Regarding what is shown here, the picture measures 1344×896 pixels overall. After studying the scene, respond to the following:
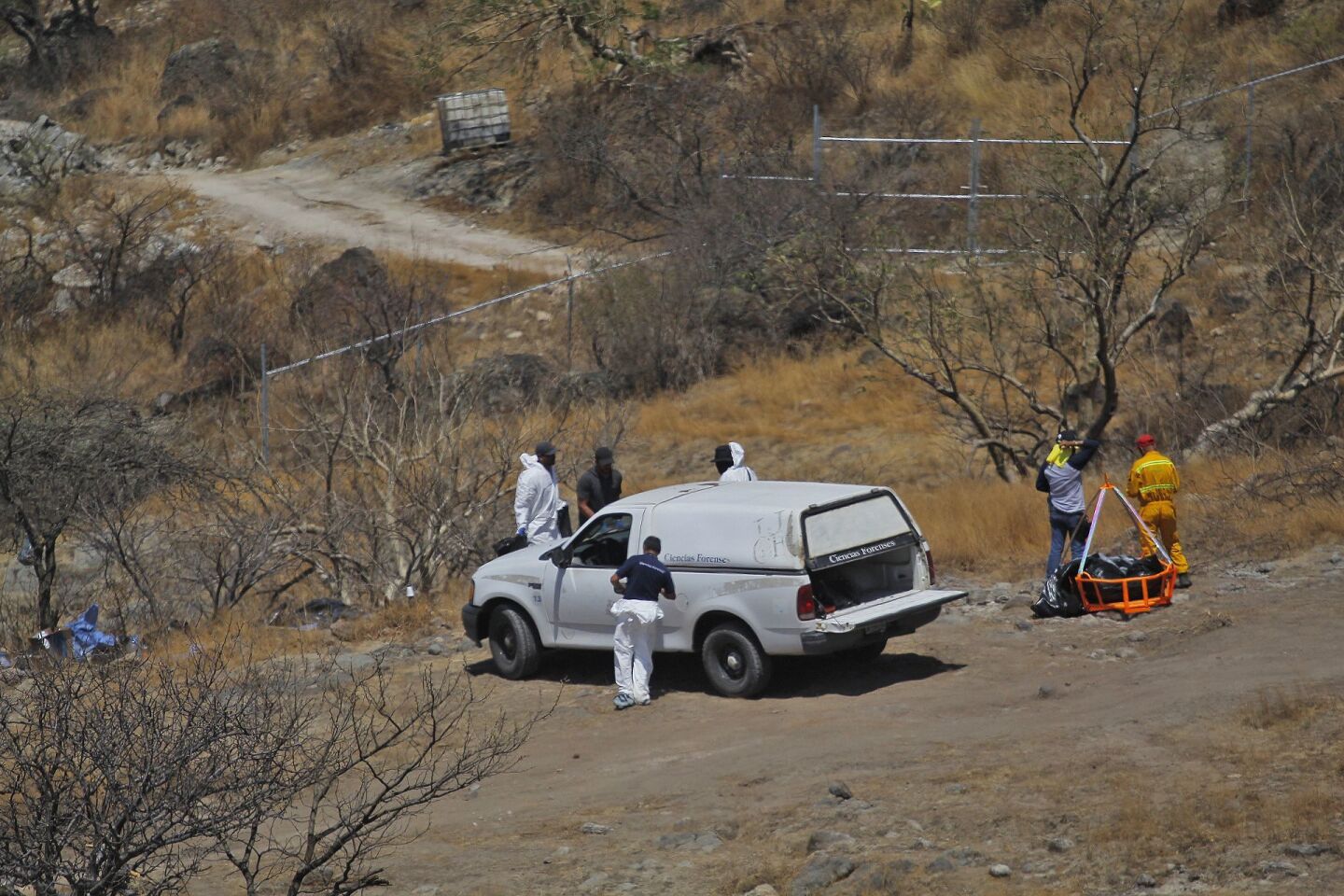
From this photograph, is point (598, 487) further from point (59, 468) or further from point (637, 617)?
point (59, 468)

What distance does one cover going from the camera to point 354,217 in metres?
34.9

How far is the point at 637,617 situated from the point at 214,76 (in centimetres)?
3577

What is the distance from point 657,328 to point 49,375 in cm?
1062

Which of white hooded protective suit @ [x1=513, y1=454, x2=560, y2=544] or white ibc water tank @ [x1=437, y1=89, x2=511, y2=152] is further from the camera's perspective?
white ibc water tank @ [x1=437, y1=89, x2=511, y2=152]

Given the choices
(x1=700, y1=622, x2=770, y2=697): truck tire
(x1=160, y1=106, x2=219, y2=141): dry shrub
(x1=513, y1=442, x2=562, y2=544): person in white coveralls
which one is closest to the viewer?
(x1=700, y1=622, x2=770, y2=697): truck tire

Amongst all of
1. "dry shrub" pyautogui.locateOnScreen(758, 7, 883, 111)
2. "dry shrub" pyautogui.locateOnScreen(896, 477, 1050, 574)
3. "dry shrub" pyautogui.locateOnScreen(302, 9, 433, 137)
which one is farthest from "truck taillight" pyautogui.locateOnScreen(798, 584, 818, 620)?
"dry shrub" pyautogui.locateOnScreen(302, 9, 433, 137)

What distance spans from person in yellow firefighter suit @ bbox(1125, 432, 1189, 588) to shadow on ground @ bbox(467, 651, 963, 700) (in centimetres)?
269

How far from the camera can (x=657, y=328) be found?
27.2 meters

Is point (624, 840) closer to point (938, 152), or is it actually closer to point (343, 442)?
point (343, 442)

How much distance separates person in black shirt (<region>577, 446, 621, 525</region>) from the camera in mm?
14742

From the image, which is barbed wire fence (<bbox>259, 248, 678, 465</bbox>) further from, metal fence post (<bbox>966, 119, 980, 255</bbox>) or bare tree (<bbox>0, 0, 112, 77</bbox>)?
bare tree (<bbox>0, 0, 112, 77</bbox>)

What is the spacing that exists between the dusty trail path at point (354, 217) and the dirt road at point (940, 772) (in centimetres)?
2020

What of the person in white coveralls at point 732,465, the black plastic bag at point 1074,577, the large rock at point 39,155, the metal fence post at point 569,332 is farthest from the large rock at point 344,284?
the black plastic bag at point 1074,577

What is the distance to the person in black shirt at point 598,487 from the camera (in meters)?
14.7
